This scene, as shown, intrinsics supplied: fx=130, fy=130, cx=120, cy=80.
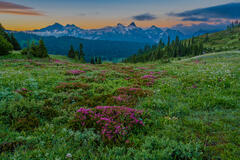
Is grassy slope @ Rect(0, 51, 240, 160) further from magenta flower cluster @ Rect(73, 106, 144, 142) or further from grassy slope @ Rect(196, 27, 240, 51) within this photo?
grassy slope @ Rect(196, 27, 240, 51)

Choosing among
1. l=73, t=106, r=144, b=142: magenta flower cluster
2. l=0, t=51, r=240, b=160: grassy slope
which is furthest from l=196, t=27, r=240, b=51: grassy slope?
l=73, t=106, r=144, b=142: magenta flower cluster

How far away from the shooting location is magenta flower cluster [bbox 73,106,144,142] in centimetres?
477

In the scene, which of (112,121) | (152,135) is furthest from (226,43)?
(112,121)

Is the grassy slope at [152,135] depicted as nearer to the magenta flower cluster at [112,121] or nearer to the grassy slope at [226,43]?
the magenta flower cluster at [112,121]

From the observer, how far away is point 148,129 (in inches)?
211

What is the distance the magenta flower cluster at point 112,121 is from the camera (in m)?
4.77

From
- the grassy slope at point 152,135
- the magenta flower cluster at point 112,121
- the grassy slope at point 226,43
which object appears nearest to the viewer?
the grassy slope at point 152,135

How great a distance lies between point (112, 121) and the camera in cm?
525

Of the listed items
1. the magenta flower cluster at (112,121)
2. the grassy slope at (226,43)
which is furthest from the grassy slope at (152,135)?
the grassy slope at (226,43)

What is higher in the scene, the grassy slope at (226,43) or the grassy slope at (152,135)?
the grassy slope at (226,43)

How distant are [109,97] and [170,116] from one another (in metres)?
4.29

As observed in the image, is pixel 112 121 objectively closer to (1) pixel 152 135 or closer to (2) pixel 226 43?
(1) pixel 152 135

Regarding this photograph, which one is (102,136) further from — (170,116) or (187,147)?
(170,116)

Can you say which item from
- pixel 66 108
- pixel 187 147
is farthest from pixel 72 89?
pixel 187 147
